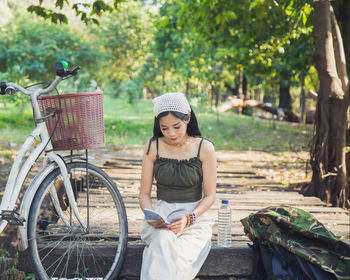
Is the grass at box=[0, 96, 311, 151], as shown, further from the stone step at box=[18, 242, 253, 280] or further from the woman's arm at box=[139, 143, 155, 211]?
the woman's arm at box=[139, 143, 155, 211]

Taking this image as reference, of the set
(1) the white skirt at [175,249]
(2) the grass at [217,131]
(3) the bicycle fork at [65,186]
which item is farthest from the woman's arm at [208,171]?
(2) the grass at [217,131]

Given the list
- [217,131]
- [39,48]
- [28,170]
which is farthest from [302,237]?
[39,48]

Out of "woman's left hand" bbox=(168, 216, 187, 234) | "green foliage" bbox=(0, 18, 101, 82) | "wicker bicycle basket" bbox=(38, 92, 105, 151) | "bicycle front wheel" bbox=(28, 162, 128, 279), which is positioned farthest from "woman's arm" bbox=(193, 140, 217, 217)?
"green foliage" bbox=(0, 18, 101, 82)

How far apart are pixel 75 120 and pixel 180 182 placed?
0.84 meters

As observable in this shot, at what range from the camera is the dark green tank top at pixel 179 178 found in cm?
321

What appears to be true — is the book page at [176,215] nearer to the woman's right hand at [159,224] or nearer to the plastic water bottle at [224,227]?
the woman's right hand at [159,224]

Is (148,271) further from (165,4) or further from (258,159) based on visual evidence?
(165,4)

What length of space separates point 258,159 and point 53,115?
26.5ft

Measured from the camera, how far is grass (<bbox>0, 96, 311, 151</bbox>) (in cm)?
1307

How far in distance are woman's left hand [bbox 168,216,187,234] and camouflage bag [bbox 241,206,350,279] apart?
622 mm

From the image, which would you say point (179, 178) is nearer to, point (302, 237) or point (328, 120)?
point (302, 237)

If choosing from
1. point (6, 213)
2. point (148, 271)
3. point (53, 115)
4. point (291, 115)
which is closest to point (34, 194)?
point (6, 213)

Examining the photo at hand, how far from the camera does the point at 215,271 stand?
342 cm

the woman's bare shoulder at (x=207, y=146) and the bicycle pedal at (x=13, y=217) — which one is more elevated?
the woman's bare shoulder at (x=207, y=146)
